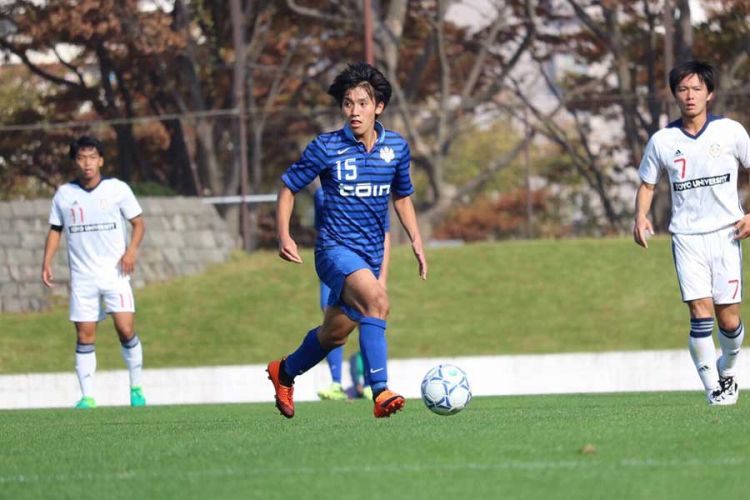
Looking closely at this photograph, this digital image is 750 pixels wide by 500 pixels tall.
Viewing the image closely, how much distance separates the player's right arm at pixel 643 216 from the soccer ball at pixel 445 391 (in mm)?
1837

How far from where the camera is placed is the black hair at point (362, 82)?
377 inches

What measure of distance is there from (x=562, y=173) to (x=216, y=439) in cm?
2025

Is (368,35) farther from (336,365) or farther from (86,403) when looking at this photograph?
(86,403)

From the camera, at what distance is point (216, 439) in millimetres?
8250

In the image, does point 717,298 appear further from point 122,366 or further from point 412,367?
point 122,366

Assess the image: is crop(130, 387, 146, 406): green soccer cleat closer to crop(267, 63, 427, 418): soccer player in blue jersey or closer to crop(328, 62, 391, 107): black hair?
crop(267, 63, 427, 418): soccer player in blue jersey

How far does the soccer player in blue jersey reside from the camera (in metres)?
9.40

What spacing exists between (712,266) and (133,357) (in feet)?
22.1

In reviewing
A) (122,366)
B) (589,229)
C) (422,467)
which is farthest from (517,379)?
(422,467)

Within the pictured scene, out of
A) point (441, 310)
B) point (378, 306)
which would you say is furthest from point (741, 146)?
point (441, 310)

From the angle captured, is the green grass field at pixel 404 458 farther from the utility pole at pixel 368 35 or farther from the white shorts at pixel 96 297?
the utility pole at pixel 368 35

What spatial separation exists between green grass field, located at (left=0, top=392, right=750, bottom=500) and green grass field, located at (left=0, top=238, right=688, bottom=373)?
12.8 m

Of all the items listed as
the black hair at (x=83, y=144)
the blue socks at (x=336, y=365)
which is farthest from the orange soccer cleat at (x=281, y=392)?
the blue socks at (x=336, y=365)

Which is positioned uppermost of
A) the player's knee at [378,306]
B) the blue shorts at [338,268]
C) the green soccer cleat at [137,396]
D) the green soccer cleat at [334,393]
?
the blue shorts at [338,268]
